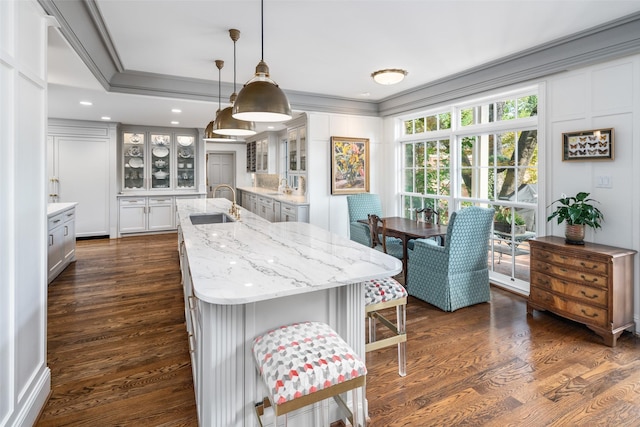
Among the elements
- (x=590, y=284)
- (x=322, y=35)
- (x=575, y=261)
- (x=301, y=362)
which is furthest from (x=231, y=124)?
(x=590, y=284)

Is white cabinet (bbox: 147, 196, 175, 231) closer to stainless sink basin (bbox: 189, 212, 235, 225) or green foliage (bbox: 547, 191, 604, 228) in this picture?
stainless sink basin (bbox: 189, 212, 235, 225)

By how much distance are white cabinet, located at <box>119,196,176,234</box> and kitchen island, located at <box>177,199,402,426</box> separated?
5.90 meters

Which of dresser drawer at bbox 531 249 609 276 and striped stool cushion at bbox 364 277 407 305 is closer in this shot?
striped stool cushion at bbox 364 277 407 305

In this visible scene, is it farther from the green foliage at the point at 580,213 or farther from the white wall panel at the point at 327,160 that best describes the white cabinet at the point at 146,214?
the green foliage at the point at 580,213

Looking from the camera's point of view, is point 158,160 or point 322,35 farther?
point 158,160

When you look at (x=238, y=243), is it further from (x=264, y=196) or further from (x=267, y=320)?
(x=264, y=196)

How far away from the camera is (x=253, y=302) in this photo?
1.55 meters

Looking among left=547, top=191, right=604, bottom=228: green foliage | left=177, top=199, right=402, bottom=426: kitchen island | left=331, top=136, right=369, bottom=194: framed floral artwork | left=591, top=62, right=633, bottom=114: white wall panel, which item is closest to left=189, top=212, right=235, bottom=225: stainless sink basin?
left=331, top=136, right=369, bottom=194: framed floral artwork

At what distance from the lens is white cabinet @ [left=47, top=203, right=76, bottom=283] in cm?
416

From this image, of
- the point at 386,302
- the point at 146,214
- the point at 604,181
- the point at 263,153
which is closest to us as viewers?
the point at 386,302

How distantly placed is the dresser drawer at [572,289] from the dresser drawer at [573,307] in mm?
42

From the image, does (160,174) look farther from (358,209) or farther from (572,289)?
(572,289)

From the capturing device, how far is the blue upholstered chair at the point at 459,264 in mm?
3232

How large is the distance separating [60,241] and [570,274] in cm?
575
